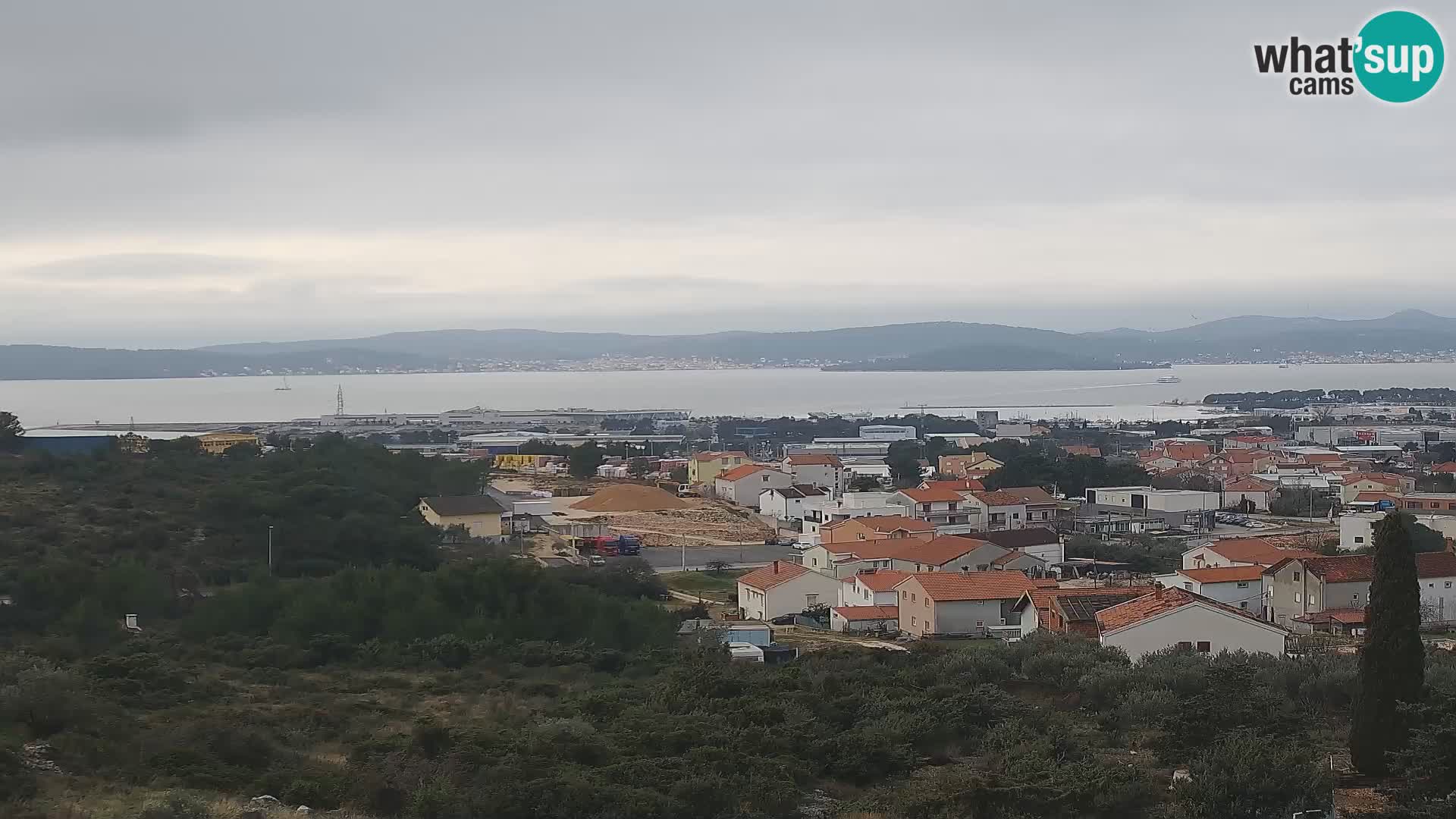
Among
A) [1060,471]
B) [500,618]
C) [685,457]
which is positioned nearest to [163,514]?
[500,618]

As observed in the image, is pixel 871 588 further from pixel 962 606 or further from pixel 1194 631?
pixel 1194 631

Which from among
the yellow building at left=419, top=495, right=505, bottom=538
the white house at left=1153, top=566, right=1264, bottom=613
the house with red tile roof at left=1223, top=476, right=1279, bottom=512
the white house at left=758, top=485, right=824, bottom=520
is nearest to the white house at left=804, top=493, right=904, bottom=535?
the white house at left=758, top=485, right=824, bottom=520

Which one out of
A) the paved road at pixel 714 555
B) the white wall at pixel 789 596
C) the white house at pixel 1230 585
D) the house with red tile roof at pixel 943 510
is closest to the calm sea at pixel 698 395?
the house with red tile roof at pixel 943 510

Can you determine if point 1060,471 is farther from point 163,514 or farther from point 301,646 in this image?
point 301,646

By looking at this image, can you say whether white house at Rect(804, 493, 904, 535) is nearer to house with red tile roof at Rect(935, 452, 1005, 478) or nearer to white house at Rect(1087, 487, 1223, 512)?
white house at Rect(1087, 487, 1223, 512)

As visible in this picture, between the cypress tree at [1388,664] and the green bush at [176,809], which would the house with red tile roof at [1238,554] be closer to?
the cypress tree at [1388,664]

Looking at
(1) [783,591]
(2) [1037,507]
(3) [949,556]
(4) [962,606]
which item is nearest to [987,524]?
(2) [1037,507]
